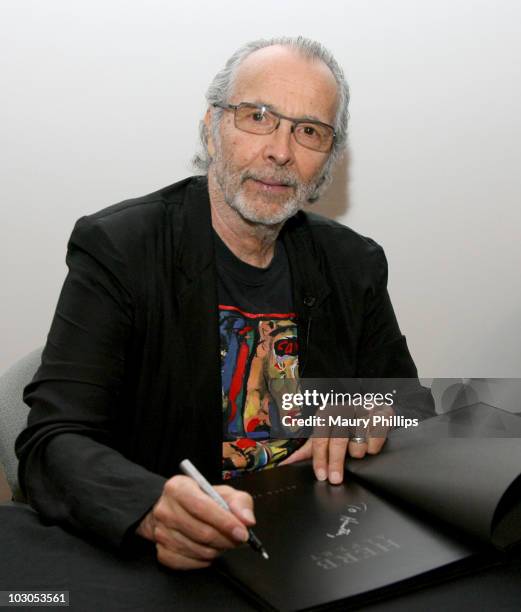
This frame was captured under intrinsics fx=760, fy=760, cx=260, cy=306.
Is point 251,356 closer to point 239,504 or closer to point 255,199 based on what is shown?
point 255,199

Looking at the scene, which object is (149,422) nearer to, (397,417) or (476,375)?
(397,417)

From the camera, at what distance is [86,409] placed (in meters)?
1.17

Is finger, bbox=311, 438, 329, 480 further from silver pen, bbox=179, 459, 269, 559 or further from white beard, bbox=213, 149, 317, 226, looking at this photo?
white beard, bbox=213, 149, 317, 226

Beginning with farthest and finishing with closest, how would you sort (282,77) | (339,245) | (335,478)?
(339,245), (282,77), (335,478)

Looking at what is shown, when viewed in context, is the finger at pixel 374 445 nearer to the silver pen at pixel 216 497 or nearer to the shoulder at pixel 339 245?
the silver pen at pixel 216 497

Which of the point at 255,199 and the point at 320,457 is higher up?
the point at 255,199

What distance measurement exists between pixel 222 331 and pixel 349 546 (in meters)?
0.66

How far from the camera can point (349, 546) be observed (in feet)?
2.94

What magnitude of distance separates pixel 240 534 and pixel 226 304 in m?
0.75

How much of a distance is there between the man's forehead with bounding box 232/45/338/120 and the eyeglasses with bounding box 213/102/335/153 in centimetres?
2

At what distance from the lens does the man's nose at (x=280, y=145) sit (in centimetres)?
149

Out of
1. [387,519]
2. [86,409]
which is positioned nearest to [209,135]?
[86,409]

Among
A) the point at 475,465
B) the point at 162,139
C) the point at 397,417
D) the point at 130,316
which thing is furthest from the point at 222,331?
the point at 162,139

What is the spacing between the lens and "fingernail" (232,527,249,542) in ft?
2.65
